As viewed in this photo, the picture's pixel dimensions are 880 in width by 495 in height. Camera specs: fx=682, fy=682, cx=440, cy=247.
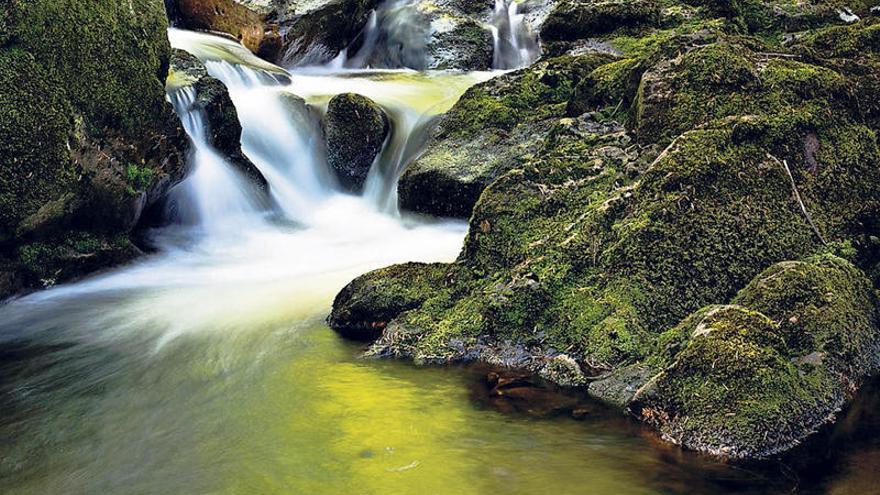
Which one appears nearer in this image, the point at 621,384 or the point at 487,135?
the point at 621,384

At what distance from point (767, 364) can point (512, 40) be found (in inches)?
691

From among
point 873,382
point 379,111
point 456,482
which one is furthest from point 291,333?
point 379,111

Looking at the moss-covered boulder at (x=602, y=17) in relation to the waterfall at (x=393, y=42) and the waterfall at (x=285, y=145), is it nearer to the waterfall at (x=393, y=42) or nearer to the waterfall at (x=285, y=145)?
the waterfall at (x=285, y=145)

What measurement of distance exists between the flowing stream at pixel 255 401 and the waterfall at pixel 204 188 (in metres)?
0.03

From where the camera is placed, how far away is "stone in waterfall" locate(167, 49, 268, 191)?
10516mm

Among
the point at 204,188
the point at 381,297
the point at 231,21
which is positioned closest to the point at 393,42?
the point at 231,21

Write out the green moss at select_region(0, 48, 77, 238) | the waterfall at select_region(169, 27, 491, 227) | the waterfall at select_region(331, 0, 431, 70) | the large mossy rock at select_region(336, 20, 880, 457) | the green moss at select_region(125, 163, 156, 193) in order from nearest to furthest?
the large mossy rock at select_region(336, 20, 880, 457)
the green moss at select_region(0, 48, 77, 238)
the green moss at select_region(125, 163, 156, 193)
the waterfall at select_region(169, 27, 491, 227)
the waterfall at select_region(331, 0, 431, 70)

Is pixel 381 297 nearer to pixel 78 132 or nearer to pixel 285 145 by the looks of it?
pixel 78 132

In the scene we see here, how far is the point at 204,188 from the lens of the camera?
10352mm

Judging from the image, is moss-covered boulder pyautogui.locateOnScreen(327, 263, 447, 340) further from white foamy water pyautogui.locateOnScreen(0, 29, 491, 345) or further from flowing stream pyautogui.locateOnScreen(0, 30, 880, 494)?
white foamy water pyautogui.locateOnScreen(0, 29, 491, 345)

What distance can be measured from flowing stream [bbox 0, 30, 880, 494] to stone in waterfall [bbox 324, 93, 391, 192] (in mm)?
2187

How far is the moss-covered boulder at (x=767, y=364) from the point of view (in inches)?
139

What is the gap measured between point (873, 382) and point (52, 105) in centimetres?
765

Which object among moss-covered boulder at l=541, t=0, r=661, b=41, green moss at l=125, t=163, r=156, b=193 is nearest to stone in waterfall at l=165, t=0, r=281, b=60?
moss-covered boulder at l=541, t=0, r=661, b=41
